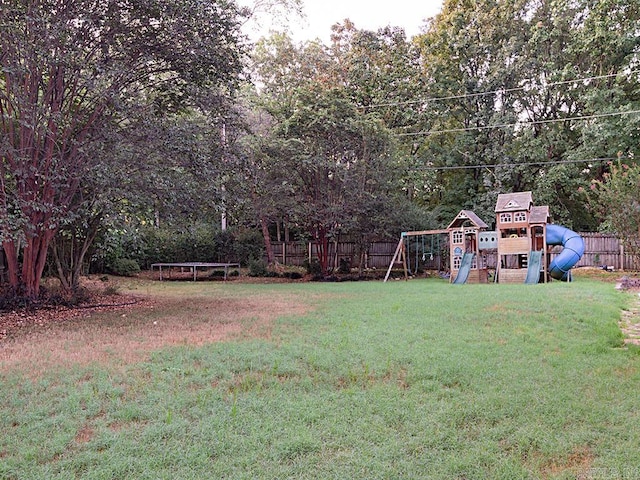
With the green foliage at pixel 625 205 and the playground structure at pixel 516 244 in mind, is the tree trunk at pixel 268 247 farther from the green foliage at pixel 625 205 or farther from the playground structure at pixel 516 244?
the green foliage at pixel 625 205

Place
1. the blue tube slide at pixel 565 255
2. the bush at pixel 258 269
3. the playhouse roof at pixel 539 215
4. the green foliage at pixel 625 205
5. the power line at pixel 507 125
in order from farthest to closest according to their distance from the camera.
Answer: the power line at pixel 507 125 < the bush at pixel 258 269 < the playhouse roof at pixel 539 215 < the blue tube slide at pixel 565 255 < the green foliage at pixel 625 205

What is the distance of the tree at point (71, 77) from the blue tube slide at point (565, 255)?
994cm

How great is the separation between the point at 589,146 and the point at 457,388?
16801mm

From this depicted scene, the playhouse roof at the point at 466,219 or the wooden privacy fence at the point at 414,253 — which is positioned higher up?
the playhouse roof at the point at 466,219

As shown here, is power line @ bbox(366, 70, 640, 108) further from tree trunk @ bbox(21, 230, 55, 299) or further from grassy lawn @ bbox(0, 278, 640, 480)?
grassy lawn @ bbox(0, 278, 640, 480)

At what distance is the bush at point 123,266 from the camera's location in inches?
634

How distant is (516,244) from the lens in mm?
13570

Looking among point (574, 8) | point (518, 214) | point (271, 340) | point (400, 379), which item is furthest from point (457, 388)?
point (574, 8)

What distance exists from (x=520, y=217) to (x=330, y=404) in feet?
40.2

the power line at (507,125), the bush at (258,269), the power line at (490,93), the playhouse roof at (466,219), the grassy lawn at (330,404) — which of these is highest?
the power line at (490,93)

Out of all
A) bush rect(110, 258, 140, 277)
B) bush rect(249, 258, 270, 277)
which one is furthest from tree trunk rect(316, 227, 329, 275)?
bush rect(110, 258, 140, 277)

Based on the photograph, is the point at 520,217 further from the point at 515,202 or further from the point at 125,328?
the point at 125,328

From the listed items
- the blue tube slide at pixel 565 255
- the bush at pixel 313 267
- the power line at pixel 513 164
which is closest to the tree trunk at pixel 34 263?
the bush at pixel 313 267

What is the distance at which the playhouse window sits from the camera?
44.9ft
